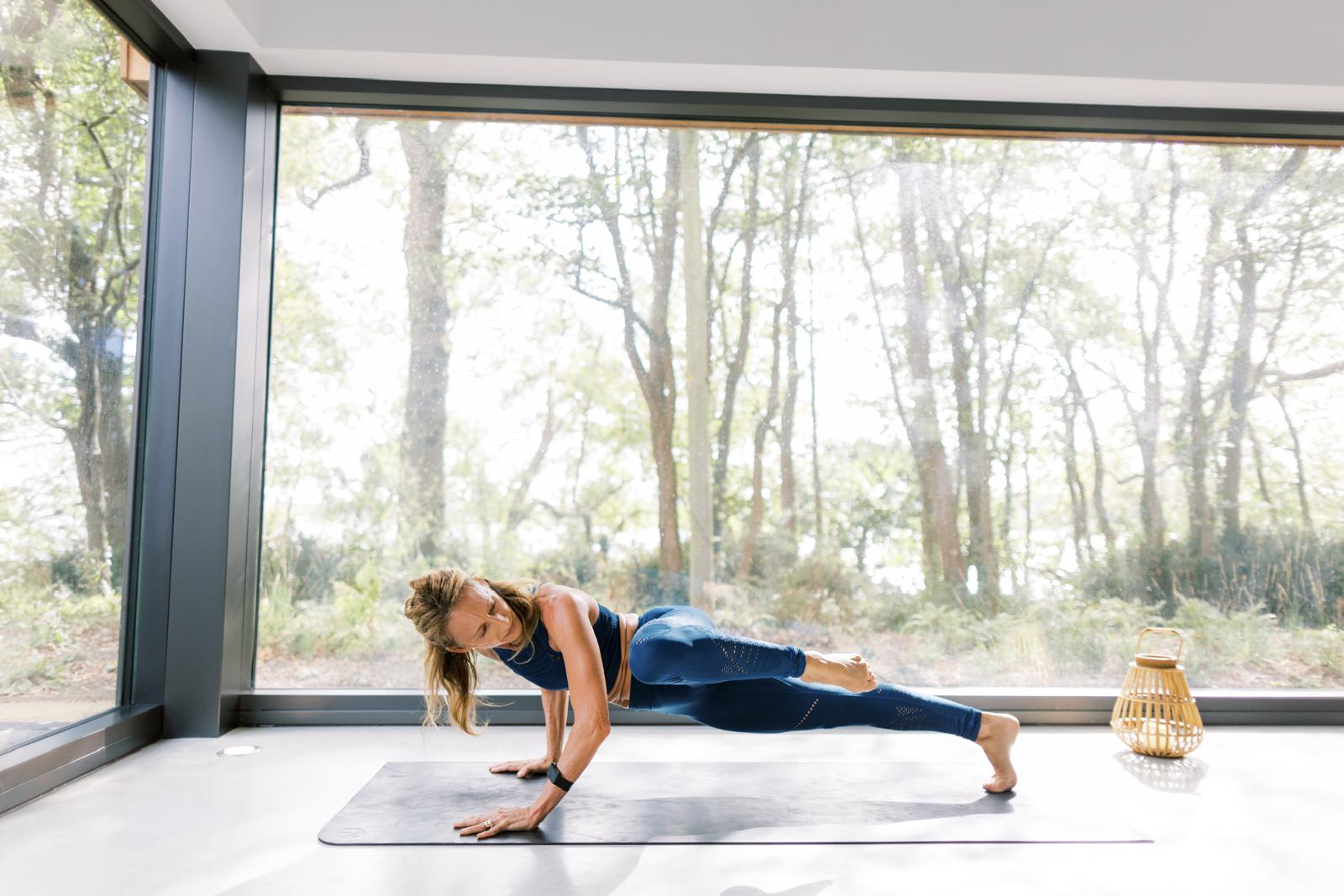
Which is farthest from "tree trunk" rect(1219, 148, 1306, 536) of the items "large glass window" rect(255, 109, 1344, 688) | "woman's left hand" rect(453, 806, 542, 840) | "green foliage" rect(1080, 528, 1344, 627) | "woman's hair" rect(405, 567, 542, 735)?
"woman's left hand" rect(453, 806, 542, 840)

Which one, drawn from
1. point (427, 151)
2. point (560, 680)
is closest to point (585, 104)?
point (427, 151)

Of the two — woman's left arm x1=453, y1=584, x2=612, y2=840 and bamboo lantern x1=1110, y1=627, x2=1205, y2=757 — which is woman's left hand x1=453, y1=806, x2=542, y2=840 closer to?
woman's left arm x1=453, y1=584, x2=612, y2=840

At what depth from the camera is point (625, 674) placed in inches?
98.9

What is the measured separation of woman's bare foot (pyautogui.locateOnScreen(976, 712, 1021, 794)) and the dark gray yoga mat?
0.11 ft

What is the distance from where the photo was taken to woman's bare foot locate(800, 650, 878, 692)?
7.61 ft

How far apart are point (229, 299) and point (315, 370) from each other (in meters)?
0.41

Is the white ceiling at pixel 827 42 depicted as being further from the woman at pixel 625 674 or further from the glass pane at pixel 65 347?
the woman at pixel 625 674

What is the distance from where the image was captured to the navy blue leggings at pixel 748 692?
226 centimetres

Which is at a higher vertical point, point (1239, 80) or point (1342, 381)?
point (1239, 80)

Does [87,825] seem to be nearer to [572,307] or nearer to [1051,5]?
[572,307]

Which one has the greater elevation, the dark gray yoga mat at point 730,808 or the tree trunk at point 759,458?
the tree trunk at point 759,458

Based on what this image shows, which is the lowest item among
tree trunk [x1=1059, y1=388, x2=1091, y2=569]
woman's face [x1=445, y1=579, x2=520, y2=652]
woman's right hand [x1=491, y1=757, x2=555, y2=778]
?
woman's right hand [x1=491, y1=757, x2=555, y2=778]

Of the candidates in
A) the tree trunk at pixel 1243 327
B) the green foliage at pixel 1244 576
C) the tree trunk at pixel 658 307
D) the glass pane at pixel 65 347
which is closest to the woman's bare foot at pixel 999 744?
the green foliage at pixel 1244 576

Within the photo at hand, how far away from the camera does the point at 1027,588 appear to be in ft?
11.7
